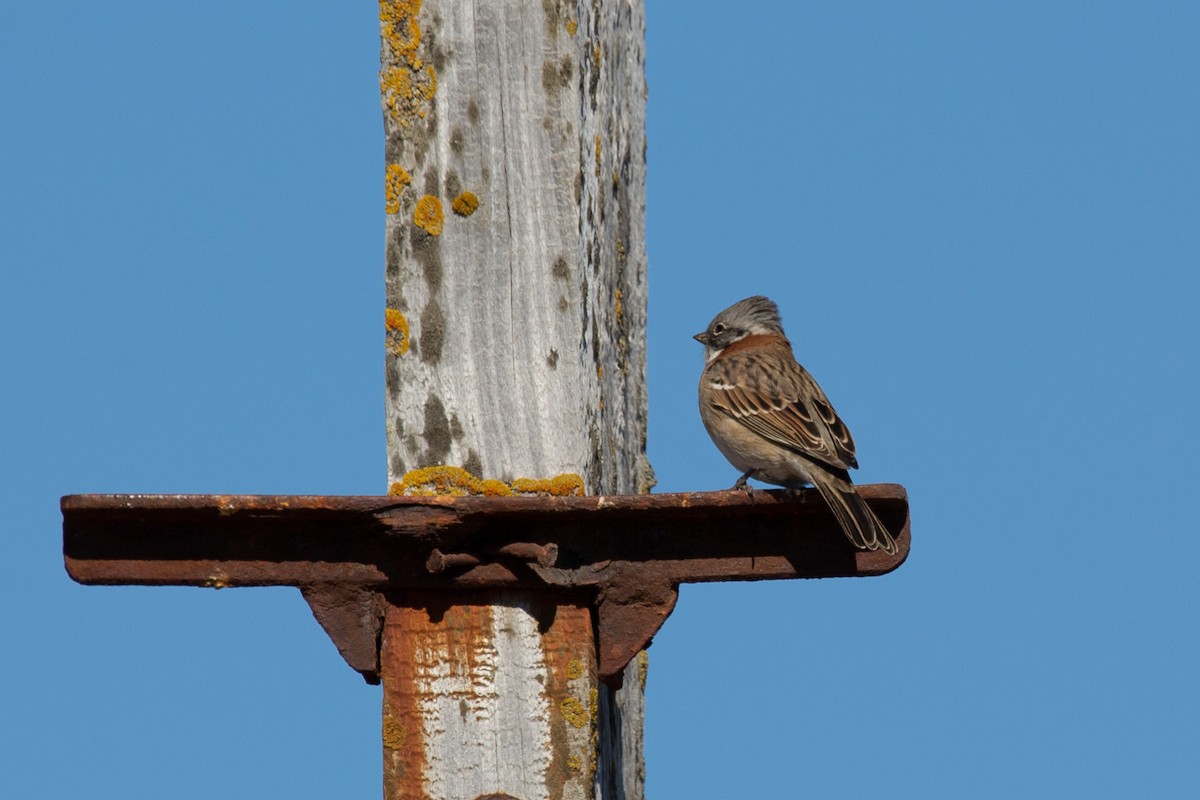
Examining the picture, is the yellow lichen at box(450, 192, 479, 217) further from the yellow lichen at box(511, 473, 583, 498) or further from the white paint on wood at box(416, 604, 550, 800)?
the white paint on wood at box(416, 604, 550, 800)

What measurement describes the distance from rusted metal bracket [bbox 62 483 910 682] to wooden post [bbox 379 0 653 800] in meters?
0.10

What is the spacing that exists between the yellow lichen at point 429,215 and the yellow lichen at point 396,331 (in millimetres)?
Result: 245

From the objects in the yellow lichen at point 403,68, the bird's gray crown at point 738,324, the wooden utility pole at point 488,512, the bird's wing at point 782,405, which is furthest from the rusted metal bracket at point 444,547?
the bird's gray crown at point 738,324

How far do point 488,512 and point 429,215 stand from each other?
0.87 meters

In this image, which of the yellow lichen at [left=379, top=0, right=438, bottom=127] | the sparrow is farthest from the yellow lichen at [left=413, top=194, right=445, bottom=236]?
the sparrow

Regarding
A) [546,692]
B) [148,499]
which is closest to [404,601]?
[546,692]

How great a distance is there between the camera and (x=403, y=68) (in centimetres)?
417

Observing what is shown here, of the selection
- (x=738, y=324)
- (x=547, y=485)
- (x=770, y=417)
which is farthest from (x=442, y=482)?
(x=738, y=324)

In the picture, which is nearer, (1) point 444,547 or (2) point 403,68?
(1) point 444,547

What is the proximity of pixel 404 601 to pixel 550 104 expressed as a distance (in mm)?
1436

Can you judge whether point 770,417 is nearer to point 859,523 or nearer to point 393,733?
point 859,523

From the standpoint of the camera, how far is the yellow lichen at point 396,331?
4.12 meters

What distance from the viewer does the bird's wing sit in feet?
20.2

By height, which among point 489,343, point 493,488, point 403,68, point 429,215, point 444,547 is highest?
point 403,68
